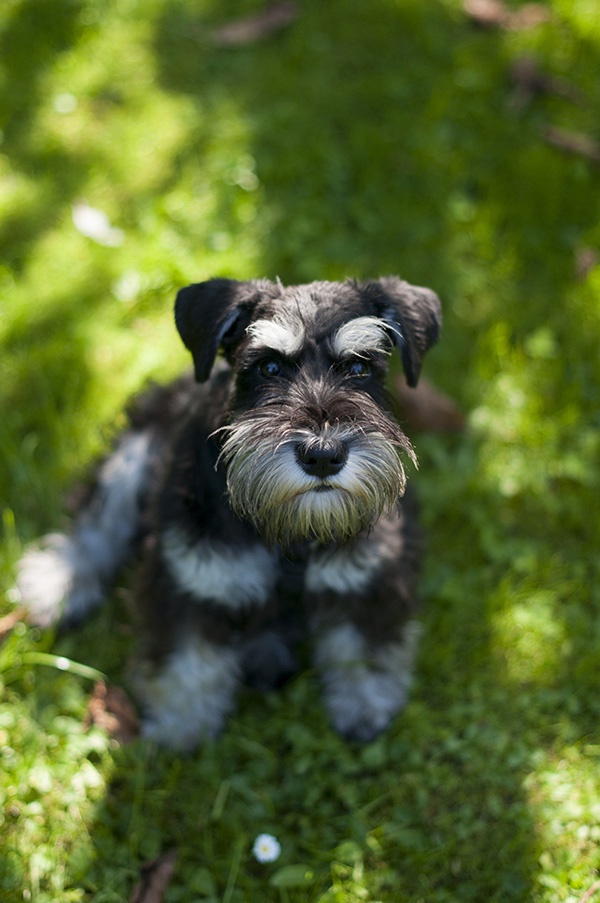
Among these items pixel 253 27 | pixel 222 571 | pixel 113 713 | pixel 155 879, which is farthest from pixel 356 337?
pixel 253 27

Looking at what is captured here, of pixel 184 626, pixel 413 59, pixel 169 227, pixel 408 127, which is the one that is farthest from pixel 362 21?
pixel 184 626

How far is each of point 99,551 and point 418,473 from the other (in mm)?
1478

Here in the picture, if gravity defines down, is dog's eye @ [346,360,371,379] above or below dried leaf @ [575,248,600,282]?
above

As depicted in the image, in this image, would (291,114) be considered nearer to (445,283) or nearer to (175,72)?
(175,72)

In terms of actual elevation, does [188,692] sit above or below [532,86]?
below

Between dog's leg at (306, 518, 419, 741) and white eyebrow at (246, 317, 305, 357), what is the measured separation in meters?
0.66

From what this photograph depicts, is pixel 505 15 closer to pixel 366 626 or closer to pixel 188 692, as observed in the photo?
pixel 366 626

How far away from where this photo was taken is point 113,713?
3150mm

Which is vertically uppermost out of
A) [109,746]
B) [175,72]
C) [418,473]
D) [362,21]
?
[362,21]

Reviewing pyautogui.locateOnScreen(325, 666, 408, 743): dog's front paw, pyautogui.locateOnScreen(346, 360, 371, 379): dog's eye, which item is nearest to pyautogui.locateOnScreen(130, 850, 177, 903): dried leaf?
pyautogui.locateOnScreen(325, 666, 408, 743): dog's front paw

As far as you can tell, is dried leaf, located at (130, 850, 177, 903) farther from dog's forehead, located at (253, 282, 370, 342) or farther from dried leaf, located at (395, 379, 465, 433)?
dried leaf, located at (395, 379, 465, 433)

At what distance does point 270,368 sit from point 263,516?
46 cm

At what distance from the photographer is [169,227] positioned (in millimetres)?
4660

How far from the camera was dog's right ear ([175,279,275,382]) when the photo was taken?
101 inches
